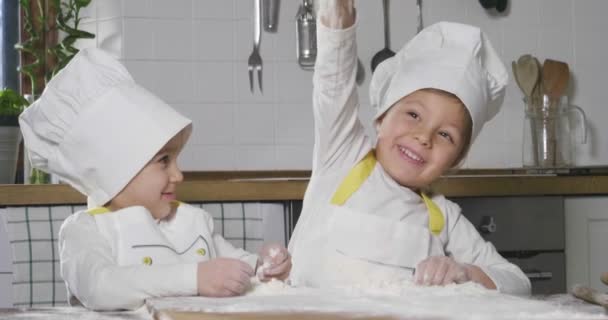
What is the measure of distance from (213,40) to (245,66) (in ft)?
0.37

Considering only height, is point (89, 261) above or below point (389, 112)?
below

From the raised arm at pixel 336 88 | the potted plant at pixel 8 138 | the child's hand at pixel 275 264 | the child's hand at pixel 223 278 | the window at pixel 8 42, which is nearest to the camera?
the child's hand at pixel 223 278

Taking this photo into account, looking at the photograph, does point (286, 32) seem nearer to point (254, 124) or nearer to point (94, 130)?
point (254, 124)

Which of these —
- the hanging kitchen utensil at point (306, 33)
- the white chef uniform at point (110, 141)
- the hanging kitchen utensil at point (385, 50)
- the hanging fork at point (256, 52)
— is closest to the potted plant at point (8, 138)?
the hanging fork at point (256, 52)

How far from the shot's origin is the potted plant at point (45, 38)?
2.75m

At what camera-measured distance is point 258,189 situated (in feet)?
7.32

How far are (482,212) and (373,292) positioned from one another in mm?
1386

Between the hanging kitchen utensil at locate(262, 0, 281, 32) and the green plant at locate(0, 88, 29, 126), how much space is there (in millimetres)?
693

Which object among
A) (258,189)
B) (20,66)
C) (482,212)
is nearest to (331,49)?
(258,189)

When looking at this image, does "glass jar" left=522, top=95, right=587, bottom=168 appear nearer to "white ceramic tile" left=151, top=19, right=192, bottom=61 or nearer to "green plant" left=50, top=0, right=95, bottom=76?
"white ceramic tile" left=151, top=19, right=192, bottom=61

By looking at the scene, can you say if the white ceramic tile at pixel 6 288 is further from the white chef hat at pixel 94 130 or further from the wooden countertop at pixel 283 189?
the white chef hat at pixel 94 130

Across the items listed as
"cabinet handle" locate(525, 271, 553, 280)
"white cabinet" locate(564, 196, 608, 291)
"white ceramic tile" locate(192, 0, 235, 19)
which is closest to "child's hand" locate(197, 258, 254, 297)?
"cabinet handle" locate(525, 271, 553, 280)

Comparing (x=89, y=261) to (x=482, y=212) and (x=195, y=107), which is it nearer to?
(x=482, y=212)

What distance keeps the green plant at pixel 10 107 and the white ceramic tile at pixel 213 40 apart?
49cm
